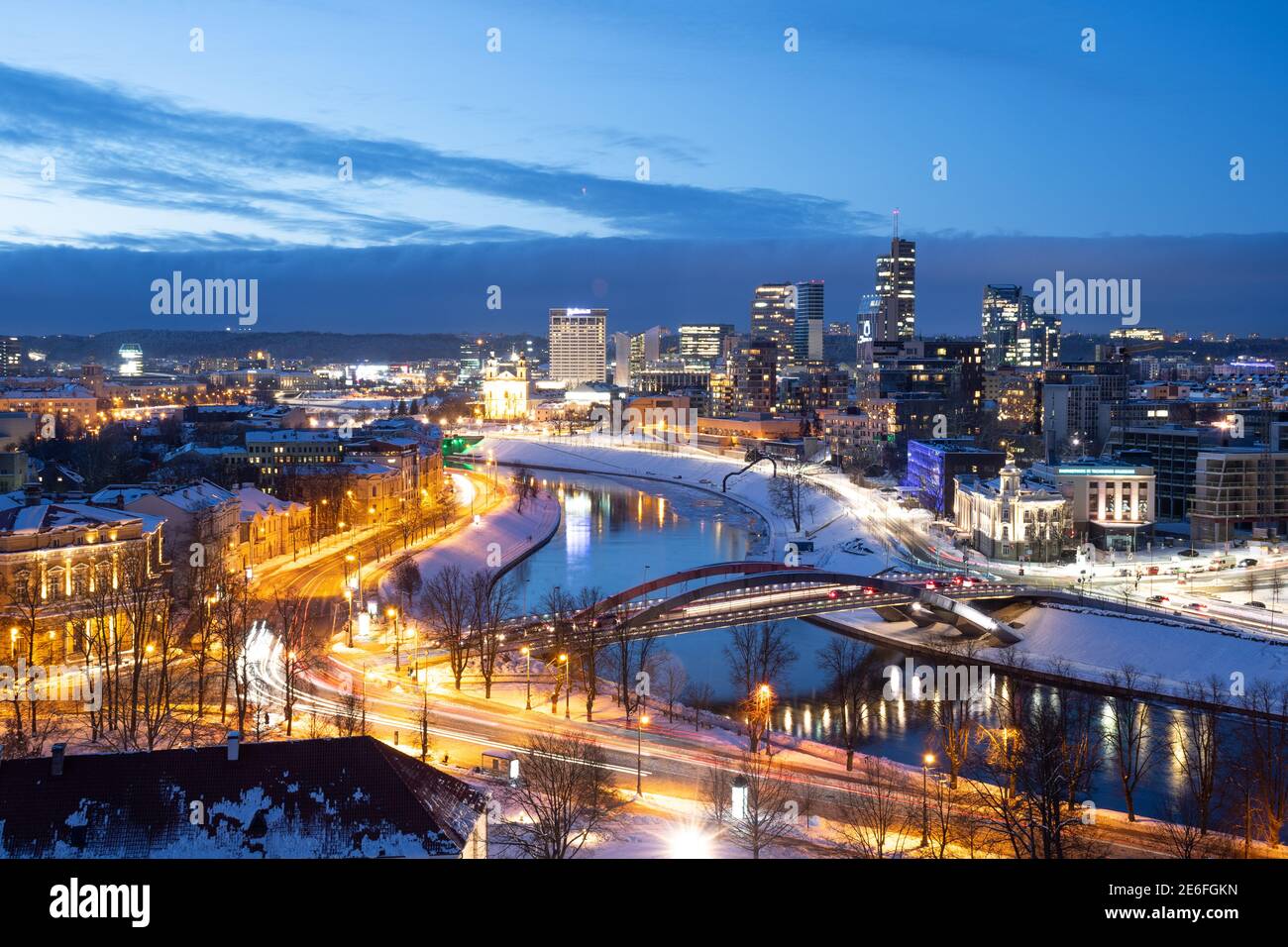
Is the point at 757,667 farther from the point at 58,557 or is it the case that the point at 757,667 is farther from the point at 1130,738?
the point at 58,557

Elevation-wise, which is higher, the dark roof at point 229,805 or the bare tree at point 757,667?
the dark roof at point 229,805

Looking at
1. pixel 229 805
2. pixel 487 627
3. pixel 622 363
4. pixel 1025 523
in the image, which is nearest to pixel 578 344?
pixel 622 363

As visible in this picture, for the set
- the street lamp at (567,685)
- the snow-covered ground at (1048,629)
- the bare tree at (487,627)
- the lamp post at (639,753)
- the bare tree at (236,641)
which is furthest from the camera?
the snow-covered ground at (1048,629)

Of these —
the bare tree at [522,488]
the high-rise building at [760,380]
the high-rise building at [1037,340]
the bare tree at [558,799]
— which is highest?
the high-rise building at [1037,340]

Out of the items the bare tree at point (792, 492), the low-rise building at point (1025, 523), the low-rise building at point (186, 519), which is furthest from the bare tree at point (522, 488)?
the low-rise building at point (1025, 523)

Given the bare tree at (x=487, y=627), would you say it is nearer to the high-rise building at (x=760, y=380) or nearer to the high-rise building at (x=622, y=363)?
the high-rise building at (x=760, y=380)

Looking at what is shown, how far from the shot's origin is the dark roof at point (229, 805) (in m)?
5.25

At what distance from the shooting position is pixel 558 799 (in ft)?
24.1

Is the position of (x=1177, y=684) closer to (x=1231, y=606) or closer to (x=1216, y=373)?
(x=1231, y=606)

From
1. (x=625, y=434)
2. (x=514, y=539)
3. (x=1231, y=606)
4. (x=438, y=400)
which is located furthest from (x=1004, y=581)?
(x=438, y=400)

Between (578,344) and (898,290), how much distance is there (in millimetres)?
29441

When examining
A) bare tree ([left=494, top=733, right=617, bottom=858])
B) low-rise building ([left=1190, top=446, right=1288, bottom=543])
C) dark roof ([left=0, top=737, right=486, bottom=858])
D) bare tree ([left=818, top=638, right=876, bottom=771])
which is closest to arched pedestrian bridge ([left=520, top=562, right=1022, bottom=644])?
bare tree ([left=818, top=638, right=876, bottom=771])

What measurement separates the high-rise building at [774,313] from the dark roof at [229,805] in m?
81.0

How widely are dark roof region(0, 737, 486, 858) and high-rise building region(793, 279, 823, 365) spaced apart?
8236 cm
